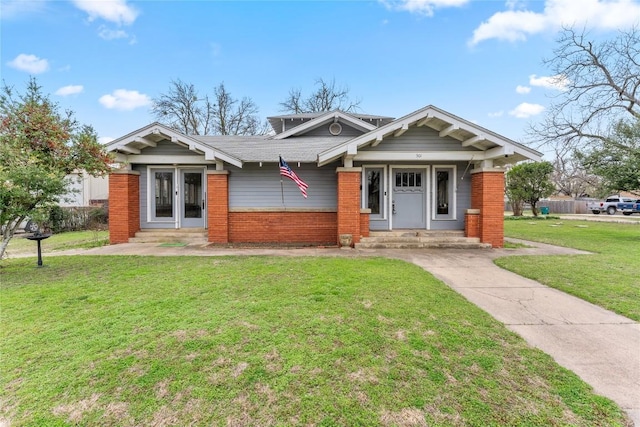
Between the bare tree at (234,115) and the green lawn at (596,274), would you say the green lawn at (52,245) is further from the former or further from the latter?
the bare tree at (234,115)

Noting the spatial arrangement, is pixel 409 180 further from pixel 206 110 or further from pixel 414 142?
pixel 206 110

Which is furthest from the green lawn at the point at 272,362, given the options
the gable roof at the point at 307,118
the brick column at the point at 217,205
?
the gable roof at the point at 307,118

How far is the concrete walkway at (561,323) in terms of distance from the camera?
2.74 meters

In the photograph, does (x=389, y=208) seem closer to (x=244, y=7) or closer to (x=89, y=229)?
(x=244, y=7)

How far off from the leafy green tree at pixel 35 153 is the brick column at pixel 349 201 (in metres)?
6.19

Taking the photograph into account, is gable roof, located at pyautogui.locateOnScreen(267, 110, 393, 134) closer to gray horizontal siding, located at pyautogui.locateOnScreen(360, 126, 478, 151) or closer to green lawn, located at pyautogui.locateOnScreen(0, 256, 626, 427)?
gray horizontal siding, located at pyautogui.locateOnScreen(360, 126, 478, 151)

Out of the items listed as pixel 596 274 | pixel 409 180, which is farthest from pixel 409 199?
pixel 596 274

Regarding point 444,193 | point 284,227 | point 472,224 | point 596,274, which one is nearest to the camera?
point 596,274

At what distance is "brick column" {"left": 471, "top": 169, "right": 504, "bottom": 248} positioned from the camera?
9711 mm

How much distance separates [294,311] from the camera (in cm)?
400

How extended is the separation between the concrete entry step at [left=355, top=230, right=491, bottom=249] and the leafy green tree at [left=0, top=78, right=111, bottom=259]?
24.1 ft

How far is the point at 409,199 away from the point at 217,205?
6570mm

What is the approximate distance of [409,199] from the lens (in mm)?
10734

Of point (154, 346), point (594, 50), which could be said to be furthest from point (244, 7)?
point (594, 50)
